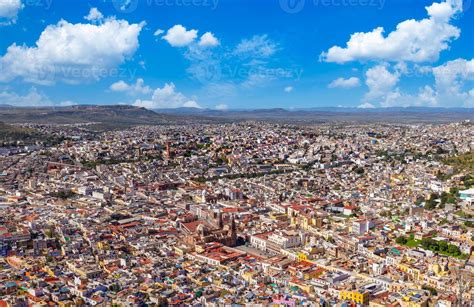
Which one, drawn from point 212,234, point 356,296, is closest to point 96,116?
point 212,234

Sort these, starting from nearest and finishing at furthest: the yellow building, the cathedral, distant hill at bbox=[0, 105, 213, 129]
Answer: the yellow building → the cathedral → distant hill at bbox=[0, 105, 213, 129]

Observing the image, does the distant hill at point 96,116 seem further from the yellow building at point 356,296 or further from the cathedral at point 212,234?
the yellow building at point 356,296

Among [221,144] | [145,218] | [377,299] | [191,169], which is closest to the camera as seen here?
[377,299]

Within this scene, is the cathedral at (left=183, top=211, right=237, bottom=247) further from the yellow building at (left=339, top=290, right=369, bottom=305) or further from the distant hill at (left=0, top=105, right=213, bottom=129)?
the distant hill at (left=0, top=105, right=213, bottom=129)

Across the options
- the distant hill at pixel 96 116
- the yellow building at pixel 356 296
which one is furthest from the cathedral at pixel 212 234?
the distant hill at pixel 96 116

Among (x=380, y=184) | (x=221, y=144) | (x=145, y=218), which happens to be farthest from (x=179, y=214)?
(x=221, y=144)

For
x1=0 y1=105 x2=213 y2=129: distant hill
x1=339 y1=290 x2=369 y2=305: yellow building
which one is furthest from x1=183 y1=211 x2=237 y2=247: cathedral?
x1=0 y1=105 x2=213 y2=129: distant hill

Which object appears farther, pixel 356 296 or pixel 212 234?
pixel 212 234

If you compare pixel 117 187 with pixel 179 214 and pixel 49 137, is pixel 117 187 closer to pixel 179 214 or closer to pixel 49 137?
pixel 179 214

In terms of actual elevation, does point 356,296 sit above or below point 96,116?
below

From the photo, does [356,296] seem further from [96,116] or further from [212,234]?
[96,116]

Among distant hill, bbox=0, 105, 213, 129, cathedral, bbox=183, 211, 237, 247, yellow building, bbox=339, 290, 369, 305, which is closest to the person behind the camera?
yellow building, bbox=339, 290, 369, 305
